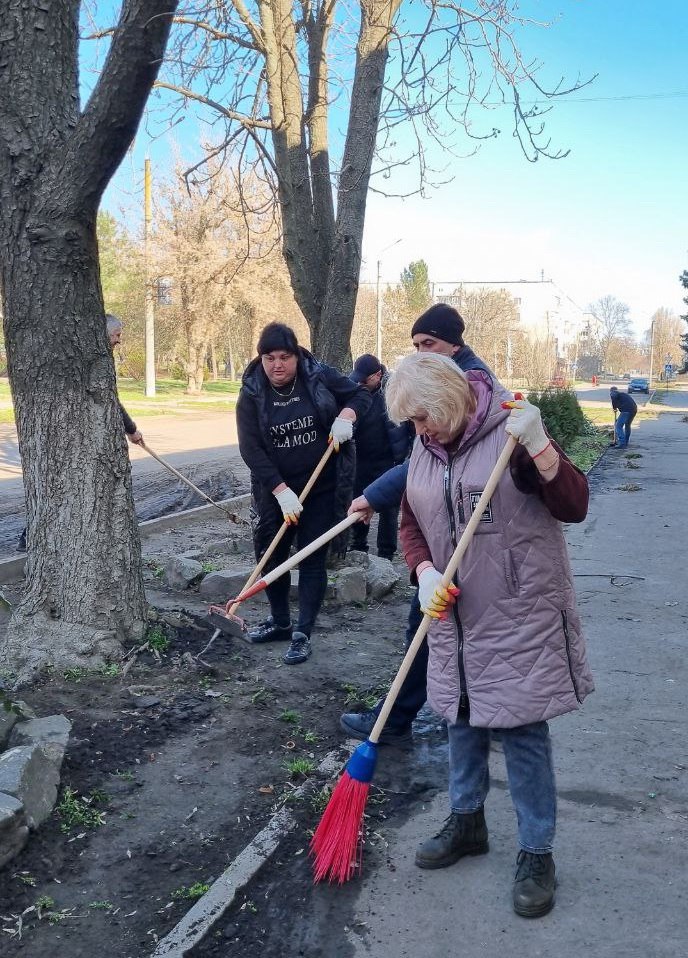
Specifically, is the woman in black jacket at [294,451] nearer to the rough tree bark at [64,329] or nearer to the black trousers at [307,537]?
the black trousers at [307,537]

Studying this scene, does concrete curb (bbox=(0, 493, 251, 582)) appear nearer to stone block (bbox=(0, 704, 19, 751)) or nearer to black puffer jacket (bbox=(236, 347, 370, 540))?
black puffer jacket (bbox=(236, 347, 370, 540))

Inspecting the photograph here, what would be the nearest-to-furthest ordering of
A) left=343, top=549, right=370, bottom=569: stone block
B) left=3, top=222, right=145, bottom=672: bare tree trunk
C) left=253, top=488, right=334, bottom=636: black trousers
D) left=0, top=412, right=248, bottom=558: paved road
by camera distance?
left=3, top=222, right=145, bottom=672: bare tree trunk
left=253, top=488, right=334, bottom=636: black trousers
left=343, top=549, right=370, bottom=569: stone block
left=0, top=412, right=248, bottom=558: paved road

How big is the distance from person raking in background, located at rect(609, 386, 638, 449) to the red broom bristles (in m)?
18.6

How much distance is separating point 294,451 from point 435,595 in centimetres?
244

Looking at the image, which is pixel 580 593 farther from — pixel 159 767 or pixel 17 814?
pixel 17 814

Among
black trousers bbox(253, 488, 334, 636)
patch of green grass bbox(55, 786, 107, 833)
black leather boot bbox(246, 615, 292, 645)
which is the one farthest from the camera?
black leather boot bbox(246, 615, 292, 645)

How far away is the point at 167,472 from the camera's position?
12539 millimetres

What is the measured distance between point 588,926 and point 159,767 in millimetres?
1837

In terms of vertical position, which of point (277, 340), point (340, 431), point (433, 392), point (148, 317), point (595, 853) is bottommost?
point (595, 853)

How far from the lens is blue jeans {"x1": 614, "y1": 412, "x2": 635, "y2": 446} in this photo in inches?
810

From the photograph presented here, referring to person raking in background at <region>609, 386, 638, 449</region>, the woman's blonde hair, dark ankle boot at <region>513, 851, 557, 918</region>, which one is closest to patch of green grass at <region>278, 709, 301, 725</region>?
dark ankle boot at <region>513, 851, 557, 918</region>

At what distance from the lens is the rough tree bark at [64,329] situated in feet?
13.9

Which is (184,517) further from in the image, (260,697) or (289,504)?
(260,697)

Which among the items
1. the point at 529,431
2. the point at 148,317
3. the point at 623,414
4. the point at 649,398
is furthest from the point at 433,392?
the point at 649,398
